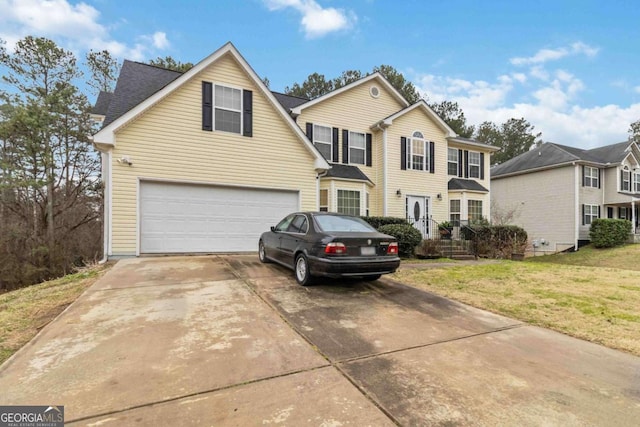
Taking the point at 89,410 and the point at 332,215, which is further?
the point at 332,215

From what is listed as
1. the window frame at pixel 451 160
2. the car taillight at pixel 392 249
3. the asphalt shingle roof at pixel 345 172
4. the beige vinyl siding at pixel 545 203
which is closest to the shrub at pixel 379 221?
the asphalt shingle roof at pixel 345 172

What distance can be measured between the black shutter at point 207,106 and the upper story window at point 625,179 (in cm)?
2795

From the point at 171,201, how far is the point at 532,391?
31.8 ft

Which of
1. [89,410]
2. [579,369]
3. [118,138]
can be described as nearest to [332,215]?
[579,369]

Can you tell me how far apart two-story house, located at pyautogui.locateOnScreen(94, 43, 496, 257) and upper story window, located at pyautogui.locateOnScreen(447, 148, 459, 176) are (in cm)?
441

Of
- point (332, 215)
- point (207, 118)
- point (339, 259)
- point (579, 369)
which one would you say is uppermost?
point (207, 118)

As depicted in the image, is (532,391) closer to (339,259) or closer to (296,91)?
(339,259)

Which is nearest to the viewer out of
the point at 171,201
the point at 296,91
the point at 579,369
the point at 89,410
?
the point at 89,410

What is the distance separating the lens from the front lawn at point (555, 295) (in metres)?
4.30

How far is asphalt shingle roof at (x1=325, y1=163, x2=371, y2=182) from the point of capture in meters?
13.8

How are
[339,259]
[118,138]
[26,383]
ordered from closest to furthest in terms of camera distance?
[26,383]
[339,259]
[118,138]

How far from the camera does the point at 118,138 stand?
355 inches

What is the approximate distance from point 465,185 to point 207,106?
13810 mm

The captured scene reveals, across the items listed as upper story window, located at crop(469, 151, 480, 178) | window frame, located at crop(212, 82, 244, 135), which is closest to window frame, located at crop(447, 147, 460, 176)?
upper story window, located at crop(469, 151, 480, 178)
